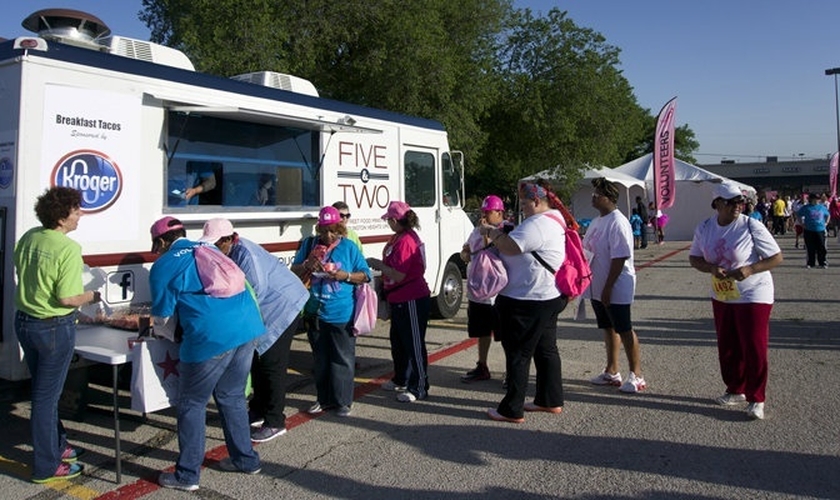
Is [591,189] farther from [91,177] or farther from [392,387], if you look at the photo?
[91,177]

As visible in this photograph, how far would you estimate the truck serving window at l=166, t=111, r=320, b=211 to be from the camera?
570 cm

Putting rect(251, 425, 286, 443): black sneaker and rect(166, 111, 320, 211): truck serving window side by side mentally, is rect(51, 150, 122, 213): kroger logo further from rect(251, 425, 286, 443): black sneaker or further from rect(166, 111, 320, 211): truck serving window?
rect(251, 425, 286, 443): black sneaker

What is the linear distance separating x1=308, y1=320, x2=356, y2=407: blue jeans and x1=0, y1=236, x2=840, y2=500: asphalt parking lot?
217 mm

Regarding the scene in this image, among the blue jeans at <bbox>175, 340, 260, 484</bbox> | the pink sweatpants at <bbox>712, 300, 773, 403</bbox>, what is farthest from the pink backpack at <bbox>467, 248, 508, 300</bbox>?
the blue jeans at <bbox>175, 340, 260, 484</bbox>

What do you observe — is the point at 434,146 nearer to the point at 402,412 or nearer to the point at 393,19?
the point at 402,412

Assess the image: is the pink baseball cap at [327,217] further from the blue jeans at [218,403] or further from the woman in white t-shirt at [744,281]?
the woman in white t-shirt at [744,281]

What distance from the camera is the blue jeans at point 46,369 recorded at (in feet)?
13.1

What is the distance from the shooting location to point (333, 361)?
17.4 ft

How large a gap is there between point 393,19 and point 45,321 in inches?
536

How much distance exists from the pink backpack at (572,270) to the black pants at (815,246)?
12301 millimetres

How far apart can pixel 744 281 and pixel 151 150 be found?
4650 millimetres

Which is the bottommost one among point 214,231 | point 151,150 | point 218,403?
point 218,403

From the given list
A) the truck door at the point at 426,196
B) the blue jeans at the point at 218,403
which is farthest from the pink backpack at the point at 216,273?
the truck door at the point at 426,196

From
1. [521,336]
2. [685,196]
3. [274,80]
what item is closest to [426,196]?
[274,80]
